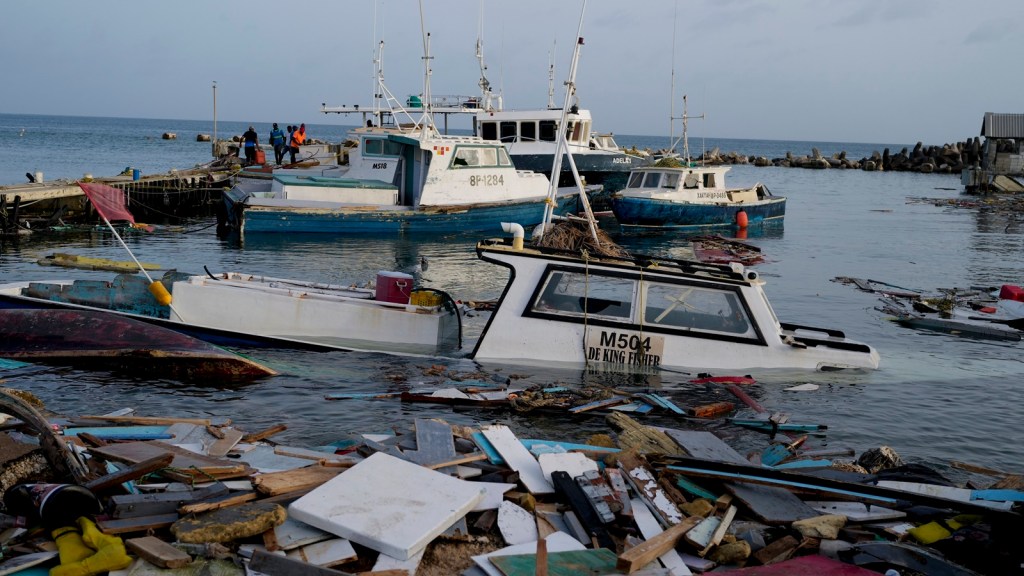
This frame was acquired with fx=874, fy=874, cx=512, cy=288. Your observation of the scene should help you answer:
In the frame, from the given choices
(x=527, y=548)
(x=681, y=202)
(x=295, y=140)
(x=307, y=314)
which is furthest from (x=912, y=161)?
(x=527, y=548)

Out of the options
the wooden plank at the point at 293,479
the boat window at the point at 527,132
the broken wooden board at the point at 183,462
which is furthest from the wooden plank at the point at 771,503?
the boat window at the point at 527,132

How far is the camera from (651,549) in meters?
5.46

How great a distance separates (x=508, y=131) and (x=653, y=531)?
31937mm

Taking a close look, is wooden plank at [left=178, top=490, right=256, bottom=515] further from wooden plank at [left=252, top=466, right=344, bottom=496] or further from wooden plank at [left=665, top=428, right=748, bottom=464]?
wooden plank at [left=665, top=428, right=748, bottom=464]

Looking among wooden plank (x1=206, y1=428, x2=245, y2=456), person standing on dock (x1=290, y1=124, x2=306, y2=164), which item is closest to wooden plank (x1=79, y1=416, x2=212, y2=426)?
wooden plank (x1=206, y1=428, x2=245, y2=456)

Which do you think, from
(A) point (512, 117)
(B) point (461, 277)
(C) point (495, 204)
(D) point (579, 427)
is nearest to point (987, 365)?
(D) point (579, 427)

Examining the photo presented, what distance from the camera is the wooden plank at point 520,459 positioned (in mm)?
6516

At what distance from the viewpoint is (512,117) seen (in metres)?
36.4

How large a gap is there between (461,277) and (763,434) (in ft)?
42.8

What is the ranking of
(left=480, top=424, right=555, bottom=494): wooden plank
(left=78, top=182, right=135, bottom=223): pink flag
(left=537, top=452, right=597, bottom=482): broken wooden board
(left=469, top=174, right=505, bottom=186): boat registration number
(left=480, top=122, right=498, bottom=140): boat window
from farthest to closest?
(left=480, top=122, right=498, bottom=140): boat window < (left=469, top=174, right=505, bottom=186): boat registration number < (left=78, top=182, right=135, bottom=223): pink flag < (left=537, top=452, right=597, bottom=482): broken wooden board < (left=480, top=424, right=555, bottom=494): wooden plank

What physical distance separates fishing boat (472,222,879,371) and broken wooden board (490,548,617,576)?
5.17m

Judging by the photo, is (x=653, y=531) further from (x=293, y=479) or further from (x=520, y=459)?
(x=293, y=479)

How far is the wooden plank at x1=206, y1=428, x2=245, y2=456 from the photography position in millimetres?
7477

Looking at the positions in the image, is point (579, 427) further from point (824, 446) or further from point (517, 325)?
point (824, 446)
